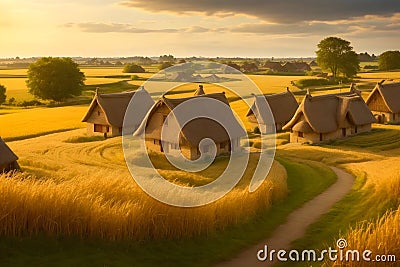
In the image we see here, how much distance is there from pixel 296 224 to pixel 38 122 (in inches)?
1910

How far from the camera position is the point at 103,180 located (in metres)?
16.0

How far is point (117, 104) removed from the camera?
5066cm

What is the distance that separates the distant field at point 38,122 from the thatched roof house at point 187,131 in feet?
60.5

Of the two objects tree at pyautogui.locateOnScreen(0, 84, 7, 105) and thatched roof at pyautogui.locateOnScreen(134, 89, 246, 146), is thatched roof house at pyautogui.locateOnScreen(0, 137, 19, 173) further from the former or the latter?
tree at pyautogui.locateOnScreen(0, 84, 7, 105)

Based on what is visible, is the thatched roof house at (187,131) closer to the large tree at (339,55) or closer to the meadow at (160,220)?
the meadow at (160,220)

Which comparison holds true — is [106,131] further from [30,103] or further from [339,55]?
[339,55]

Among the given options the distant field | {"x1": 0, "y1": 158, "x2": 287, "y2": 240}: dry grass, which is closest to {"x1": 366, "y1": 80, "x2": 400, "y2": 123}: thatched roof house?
the distant field

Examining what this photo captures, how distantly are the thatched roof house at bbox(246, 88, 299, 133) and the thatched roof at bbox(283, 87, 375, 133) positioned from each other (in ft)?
19.5

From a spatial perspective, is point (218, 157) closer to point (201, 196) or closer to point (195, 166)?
point (195, 166)

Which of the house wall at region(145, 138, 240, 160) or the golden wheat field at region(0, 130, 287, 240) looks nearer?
the golden wheat field at region(0, 130, 287, 240)

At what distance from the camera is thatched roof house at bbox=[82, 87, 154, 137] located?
4888 centimetres

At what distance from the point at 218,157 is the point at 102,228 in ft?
81.2

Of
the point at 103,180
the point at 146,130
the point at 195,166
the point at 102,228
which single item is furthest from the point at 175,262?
the point at 146,130

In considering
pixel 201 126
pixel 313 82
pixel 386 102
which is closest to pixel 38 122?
pixel 201 126
